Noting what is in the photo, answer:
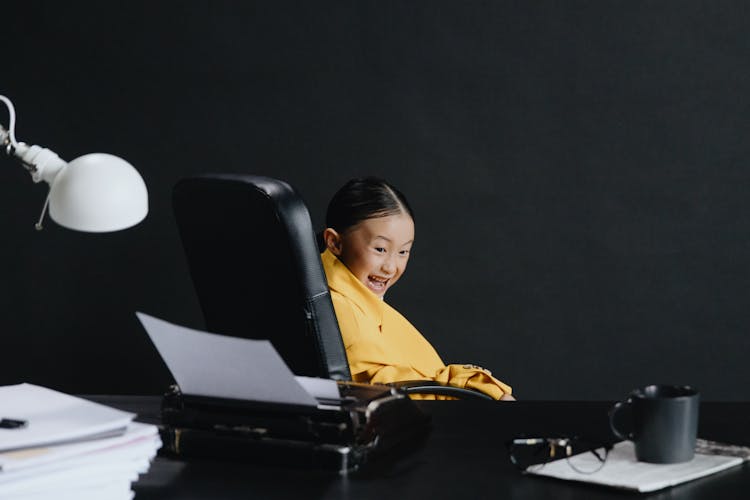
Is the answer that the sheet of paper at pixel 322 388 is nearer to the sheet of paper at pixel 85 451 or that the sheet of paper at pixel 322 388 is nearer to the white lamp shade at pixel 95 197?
the sheet of paper at pixel 85 451

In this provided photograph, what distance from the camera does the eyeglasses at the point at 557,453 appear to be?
1.20m

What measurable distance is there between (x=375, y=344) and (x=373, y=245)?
12.9 inches

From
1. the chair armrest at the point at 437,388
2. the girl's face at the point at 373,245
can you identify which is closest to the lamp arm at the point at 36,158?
the chair armrest at the point at 437,388

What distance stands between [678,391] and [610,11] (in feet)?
8.67

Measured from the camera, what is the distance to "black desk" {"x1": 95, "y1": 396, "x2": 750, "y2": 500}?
3.67 feet

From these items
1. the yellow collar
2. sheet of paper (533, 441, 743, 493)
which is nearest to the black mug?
sheet of paper (533, 441, 743, 493)

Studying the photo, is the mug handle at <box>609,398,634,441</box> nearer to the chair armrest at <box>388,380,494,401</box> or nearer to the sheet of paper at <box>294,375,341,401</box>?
the sheet of paper at <box>294,375,341,401</box>

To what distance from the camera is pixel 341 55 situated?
12.3 ft

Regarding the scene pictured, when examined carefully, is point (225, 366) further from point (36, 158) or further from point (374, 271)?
point (374, 271)

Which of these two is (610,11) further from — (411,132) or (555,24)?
(411,132)

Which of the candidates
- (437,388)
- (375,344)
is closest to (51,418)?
(437,388)

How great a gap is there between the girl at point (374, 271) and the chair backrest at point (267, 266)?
417 millimetres

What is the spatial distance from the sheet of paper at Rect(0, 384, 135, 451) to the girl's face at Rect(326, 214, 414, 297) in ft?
4.49

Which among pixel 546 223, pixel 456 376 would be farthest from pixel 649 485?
pixel 546 223
